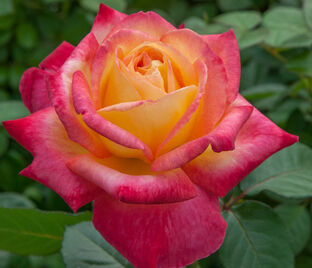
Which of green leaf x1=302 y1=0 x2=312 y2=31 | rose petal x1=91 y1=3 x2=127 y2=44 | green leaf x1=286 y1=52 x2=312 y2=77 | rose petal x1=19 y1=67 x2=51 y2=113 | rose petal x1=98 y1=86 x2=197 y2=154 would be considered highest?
rose petal x1=91 y1=3 x2=127 y2=44

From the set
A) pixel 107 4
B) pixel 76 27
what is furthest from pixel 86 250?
pixel 76 27

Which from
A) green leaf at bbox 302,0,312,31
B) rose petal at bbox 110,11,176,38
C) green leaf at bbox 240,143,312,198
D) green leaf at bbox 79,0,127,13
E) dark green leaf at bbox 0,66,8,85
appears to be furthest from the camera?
dark green leaf at bbox 0,66,8,85

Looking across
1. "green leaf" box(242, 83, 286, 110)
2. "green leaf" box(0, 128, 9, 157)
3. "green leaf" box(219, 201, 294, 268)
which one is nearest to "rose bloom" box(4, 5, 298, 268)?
"green leaf" box(219, 201, 294, 268)

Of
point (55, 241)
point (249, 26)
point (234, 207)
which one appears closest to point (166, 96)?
point (234, 207)

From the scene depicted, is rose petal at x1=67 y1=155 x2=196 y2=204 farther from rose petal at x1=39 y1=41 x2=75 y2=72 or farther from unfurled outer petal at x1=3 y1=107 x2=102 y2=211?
rose petal at x1=39 y1=41 x2=75 y2=72

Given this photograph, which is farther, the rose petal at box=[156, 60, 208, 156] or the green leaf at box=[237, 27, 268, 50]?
the green leaf at box=[237, 27, 268, 50]

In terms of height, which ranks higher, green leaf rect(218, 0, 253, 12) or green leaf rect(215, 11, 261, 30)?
green leaf rect(215, 11, 261, 30)

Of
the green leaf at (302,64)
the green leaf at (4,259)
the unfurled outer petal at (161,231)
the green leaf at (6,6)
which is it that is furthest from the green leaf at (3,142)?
the green leaf at (302,64)
